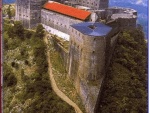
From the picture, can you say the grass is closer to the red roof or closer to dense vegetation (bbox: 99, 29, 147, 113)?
dense vegetation (bbox: 99, 29, 147, 113)

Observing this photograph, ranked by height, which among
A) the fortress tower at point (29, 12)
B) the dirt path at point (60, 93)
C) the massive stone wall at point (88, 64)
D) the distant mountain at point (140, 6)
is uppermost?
the distant mountain at point (140, 6)

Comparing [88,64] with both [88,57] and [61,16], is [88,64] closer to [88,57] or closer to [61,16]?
[88,57]

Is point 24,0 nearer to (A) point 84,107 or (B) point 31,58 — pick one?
(B) point 31,58

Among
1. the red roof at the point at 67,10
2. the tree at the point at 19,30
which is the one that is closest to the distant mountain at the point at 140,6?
the red roof at the point at 67,10

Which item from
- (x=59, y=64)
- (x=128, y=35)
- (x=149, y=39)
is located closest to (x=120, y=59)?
(x=128, y=35)

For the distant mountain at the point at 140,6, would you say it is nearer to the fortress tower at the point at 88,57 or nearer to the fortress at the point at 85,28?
the fortress at the point at 85,28

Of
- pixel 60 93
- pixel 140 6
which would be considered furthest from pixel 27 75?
pixel 140 6

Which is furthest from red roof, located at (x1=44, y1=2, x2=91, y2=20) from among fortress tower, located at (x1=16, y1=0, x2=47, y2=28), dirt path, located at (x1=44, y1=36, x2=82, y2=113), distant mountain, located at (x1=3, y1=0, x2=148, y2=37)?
dirt path, located at (x1=44, y1=36, x2=82, y2=113)
